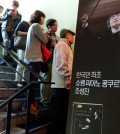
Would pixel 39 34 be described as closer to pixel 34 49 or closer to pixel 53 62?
pixel 34 49

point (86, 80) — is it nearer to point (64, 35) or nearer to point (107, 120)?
point (107, 120)

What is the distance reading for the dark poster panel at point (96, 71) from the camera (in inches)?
66.8

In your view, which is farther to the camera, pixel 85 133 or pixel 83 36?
pixel 83 36

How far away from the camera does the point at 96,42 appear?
72.6 inches

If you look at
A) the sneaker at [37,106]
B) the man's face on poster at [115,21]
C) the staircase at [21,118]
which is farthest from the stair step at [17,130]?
the man's face on poster at [115,21]

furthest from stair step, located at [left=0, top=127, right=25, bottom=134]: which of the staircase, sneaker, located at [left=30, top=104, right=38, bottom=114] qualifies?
sneaker, located at [left=30, top=104, right=38, bottom=114]

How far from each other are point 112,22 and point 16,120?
5.78ft

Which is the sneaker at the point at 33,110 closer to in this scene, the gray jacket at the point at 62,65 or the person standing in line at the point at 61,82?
the person standing in line at the point at 61,82

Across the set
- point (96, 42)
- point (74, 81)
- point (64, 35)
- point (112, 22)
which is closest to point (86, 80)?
point (74, 81)

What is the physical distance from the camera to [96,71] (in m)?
1.81

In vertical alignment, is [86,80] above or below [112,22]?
below

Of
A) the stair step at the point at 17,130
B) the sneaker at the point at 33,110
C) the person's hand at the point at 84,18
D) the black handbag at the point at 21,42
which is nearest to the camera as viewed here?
the person's hand at the point at 84,18

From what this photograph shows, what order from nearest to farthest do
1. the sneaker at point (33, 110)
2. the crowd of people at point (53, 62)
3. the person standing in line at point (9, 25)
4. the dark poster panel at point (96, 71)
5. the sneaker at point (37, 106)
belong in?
1. the dark poster panel at point (96, 71)
2. the crowd of people at point (53, 62)
3. the sneaker at point (33, 110)
4. the sneaker at point (37, 106)
5. the person standing in line at point (9, 25)

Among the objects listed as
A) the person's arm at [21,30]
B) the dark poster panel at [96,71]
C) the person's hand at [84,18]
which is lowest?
the dark poster panel at [96,71]
